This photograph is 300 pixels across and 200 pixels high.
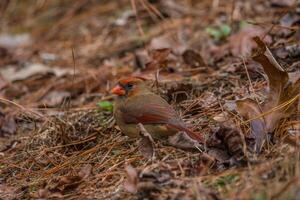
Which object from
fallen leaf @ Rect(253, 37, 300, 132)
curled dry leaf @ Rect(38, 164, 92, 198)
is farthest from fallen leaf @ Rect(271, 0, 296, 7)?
curled dry leaf @ Rect(38, 164, 92, 198)

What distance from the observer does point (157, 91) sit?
5.30 metres

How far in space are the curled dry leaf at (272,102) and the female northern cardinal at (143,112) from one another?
1.13 ft

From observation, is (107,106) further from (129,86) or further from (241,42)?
(241,42)

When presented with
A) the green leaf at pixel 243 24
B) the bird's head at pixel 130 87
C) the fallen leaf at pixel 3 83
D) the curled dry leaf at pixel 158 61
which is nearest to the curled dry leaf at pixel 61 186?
the bird's head at pixel 130 87

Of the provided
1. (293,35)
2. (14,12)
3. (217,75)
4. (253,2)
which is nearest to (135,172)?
(217,75)

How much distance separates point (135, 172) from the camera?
3.59 meters

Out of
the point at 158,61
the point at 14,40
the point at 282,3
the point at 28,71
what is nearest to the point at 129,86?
the point at 158,61

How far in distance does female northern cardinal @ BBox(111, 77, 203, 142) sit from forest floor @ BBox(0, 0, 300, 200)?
0.12 meters

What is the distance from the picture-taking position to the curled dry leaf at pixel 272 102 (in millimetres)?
3971

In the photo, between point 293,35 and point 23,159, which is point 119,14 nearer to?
point 293,35

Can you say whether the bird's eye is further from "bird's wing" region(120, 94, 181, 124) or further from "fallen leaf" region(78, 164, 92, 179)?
"fallen leaf" region(78, 164, 92, 179)

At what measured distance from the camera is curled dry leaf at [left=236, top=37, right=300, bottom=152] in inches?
156

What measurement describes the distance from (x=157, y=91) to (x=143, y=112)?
81cm

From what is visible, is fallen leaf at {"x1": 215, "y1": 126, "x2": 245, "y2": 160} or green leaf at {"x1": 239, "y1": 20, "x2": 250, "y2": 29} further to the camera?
green leaf at {"x1": 239, "y1": 20, "x2": 250, "y2": 29}
